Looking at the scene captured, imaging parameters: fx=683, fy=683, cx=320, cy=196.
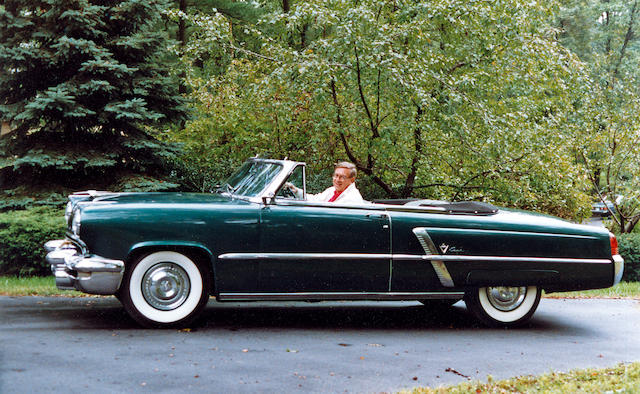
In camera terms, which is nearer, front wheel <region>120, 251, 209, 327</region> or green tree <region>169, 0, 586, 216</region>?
front wheel <region>120, 251, 209, 327</region>

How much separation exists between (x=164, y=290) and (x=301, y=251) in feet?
4.33

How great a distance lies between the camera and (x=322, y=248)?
21.5 feet

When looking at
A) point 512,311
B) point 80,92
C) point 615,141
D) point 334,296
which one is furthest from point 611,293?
point 80,92

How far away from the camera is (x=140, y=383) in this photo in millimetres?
4691

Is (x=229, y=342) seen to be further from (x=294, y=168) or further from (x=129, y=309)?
(x=294, y=168)

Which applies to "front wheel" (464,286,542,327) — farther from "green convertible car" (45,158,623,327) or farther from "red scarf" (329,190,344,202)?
"red scarf" (329,190,344,202)

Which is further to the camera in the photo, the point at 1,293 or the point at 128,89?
the point at 128,89

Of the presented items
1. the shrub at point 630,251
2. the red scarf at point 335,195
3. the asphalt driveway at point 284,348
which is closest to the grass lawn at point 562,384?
the asphalt driveway at point 284,348

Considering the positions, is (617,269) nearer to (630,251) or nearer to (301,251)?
(301,251)

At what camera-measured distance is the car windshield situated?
6836 millimetres

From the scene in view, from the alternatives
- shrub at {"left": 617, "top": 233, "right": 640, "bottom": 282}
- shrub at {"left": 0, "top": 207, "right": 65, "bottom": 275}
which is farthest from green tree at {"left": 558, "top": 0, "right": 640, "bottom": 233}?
shrub at {"left": 0, "top": 207, "right": 65, "bottom": 275}

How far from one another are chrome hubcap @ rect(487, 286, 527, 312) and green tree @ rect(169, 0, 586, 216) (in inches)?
145

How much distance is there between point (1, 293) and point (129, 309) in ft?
9.22

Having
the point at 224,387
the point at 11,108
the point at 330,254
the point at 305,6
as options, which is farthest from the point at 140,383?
the point at 11,108
